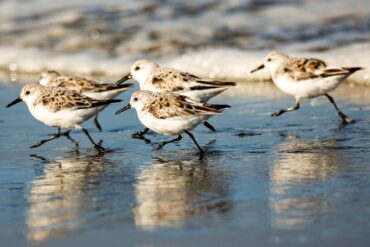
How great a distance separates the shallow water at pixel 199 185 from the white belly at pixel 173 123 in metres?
0.22

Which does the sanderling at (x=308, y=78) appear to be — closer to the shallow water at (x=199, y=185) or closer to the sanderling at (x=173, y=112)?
the shallow water at (x=199, y=185)

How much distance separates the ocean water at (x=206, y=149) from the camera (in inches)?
211

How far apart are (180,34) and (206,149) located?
6.69 meters

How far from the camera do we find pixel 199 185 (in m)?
6.46

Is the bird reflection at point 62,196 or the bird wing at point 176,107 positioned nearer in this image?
the bird reflection at point 62,196

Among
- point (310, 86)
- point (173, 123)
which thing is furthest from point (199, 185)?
point (310, 86)

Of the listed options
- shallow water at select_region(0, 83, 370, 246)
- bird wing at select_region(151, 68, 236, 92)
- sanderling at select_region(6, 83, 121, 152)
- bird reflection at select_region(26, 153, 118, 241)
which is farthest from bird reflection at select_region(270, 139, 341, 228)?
sanderling at select_region(6, 83, 121, 152)

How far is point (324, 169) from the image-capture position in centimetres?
685

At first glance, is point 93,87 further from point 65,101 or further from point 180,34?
point 180,34

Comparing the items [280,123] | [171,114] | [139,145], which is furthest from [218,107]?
[280,123]

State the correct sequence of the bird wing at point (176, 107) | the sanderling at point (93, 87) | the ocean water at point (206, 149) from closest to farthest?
the ocean water at point (206, 149)
the bird wing at point (176, 107)
the sanderling at point (93, 87)

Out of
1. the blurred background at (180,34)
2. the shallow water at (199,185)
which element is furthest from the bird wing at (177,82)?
the blurred background at (180,34)

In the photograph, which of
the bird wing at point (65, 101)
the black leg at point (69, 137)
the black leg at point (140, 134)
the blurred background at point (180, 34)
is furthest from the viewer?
the blurred background at point (180, 34)

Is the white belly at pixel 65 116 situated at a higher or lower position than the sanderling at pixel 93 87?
lower
